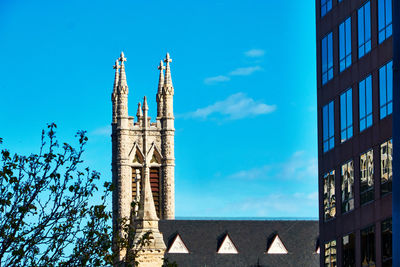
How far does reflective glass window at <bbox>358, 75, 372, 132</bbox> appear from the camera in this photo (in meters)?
40.6

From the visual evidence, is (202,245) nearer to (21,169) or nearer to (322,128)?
(322,128)

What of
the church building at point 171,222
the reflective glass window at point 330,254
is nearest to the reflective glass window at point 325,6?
the reflective glass window at point 330,254

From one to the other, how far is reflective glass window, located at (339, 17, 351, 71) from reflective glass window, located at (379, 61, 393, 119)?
4.07 meters

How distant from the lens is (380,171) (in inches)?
1539

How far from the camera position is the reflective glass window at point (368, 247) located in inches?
1566

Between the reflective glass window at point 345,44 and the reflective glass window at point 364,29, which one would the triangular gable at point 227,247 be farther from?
the reflective glass window at point 364,29

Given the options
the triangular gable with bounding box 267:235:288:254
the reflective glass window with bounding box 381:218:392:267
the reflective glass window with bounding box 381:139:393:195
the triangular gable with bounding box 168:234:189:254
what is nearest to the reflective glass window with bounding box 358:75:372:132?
the reflective glass window with bounding box 381:139:393:195

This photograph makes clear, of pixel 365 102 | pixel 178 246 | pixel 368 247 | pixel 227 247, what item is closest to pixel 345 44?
pixel 365 102

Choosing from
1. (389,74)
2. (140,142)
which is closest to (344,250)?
(389,74)

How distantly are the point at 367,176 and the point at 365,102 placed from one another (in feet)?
8.83

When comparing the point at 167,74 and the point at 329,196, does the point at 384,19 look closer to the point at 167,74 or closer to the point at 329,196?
the point at 329,196

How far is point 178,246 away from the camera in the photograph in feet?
408

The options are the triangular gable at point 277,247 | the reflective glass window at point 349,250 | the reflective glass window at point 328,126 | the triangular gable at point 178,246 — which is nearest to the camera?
the reflective glass window at point 349,250

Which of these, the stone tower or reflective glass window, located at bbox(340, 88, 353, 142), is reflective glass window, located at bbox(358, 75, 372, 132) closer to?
reflective glass window, located at bbox(340, 88, 353, 142)
